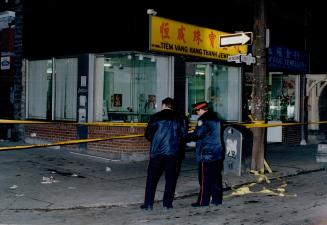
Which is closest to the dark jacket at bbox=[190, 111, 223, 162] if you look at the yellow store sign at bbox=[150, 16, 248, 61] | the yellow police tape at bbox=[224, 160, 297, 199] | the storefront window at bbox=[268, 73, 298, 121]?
the yellow police tape at bbox=[224, 160, 297, 199]

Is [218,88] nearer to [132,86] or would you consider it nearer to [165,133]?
[132,86]

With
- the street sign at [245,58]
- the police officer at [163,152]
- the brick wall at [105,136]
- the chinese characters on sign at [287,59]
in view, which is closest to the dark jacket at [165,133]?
the police officer at [163,152]

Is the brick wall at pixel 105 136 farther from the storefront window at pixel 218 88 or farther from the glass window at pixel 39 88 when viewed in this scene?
the storefront window at pixel 218 88

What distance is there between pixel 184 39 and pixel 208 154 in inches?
255

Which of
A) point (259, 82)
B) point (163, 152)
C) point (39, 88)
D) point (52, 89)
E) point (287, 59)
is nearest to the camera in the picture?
point (163, 152)

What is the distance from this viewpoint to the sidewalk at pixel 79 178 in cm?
824

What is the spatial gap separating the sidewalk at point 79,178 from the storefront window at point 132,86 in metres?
1.60

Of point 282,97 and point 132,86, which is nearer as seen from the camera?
point 132,86

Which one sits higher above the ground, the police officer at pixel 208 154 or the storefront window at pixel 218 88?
the storefront window at pixel 218 88

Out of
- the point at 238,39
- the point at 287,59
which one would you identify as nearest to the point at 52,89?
the point at 238,39

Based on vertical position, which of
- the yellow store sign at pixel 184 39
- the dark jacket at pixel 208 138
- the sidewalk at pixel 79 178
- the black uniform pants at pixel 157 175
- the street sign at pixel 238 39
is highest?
the yellow store sign at pixel 184 39

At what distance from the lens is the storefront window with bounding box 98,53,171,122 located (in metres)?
13.7

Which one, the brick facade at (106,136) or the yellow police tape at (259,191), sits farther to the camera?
the brick facade at (106,136)

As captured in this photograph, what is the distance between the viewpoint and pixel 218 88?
657 inches
